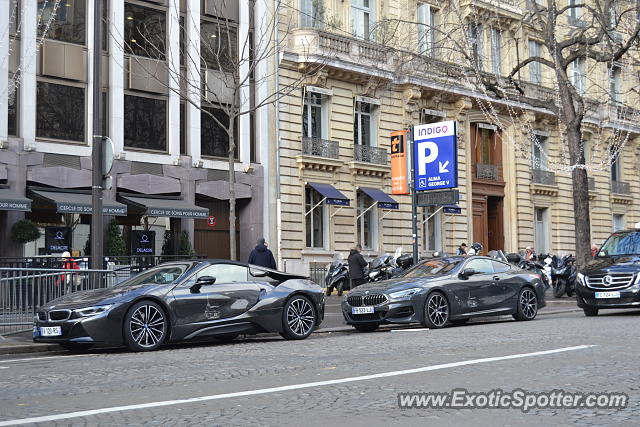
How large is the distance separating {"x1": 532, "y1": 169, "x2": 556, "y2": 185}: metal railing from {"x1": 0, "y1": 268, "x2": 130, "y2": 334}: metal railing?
30.7 meters

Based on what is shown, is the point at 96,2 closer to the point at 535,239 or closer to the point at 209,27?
the point at 209,27

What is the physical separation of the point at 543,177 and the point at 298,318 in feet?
99.9

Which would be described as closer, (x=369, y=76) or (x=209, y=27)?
(x=209, y=27)

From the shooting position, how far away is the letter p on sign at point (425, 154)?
24.1 metres

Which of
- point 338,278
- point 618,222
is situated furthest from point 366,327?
point 618,222

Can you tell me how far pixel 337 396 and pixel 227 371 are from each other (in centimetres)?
248

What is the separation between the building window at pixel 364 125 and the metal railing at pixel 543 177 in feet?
35.9

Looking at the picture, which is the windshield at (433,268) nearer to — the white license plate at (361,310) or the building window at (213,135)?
the white license plate at (361,310)

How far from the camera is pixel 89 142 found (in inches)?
1039

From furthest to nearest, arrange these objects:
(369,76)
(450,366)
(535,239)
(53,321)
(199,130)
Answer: (535,239) → (369,76) → (199,130) → (53,321) → (450,366)

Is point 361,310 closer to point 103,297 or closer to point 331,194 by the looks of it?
point 103,297

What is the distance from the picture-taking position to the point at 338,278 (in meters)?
28.5

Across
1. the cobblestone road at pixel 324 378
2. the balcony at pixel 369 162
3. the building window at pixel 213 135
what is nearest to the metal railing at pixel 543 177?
the balcony at pixel 369 162

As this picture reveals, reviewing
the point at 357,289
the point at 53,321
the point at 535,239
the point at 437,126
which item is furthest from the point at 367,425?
the point at 535,239
